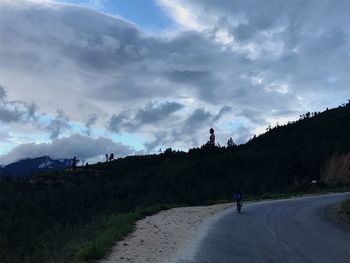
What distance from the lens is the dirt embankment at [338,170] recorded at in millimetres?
66562

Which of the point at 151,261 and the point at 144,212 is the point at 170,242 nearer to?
the point at 151,261

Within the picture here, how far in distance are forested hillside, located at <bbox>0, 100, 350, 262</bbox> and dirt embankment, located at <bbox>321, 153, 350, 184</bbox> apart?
179 cm

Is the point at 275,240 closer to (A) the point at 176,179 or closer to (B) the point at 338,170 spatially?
(B) the point at 338,170

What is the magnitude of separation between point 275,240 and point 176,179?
241ft

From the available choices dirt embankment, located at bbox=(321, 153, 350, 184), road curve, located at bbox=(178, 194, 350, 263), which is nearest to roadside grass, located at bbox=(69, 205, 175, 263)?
road curve, located at bbox=(178, 194, 350, 263)

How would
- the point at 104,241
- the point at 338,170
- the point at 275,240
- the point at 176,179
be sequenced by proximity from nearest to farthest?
the point at 104,241, the point at 275,240, the point at 338,170, the point at 176,179

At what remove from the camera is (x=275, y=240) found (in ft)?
54.0

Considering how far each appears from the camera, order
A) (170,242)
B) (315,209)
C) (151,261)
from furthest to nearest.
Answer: (315,209) → (170,242) → (151,261)

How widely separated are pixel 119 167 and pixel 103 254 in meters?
105

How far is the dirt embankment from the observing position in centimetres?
6656

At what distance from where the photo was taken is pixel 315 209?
29312 mm

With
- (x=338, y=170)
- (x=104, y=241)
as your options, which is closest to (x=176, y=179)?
(x=338, y=170)

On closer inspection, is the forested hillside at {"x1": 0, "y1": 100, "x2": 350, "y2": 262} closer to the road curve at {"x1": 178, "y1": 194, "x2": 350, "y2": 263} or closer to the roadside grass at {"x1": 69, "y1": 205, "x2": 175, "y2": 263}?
the roadside grass at {"x1": 69, "y1": 205, "x2": 175, "y2": 263}

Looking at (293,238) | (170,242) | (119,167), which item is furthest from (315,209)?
(119,167)
